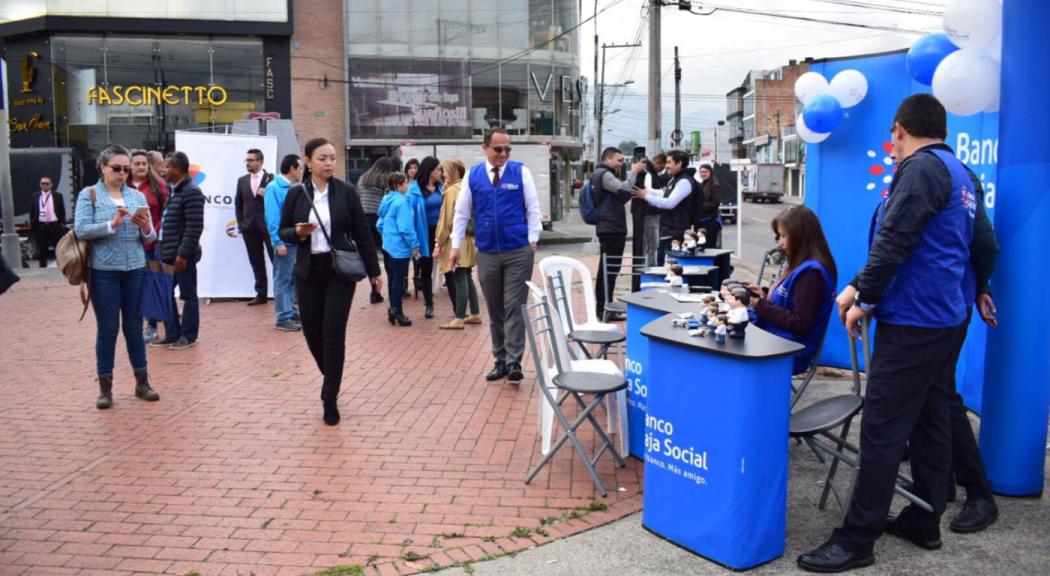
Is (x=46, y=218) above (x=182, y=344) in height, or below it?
above

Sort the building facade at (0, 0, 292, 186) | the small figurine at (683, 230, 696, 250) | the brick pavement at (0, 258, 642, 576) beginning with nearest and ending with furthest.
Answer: the brick pavement at (0, 258, 642, 576), the small figurine at (683, 230, 696, 250), the building facade at (0, 0, 292, 186)

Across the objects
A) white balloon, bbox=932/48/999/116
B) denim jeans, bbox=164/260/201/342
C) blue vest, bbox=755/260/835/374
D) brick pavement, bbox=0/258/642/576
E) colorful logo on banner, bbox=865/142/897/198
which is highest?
white balloon, bbox=932/48/999/116

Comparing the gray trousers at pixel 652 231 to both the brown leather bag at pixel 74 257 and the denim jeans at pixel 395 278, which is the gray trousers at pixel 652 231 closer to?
the denim jeans at pixel 395 278

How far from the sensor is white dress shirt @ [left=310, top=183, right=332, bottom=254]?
20.4 feet

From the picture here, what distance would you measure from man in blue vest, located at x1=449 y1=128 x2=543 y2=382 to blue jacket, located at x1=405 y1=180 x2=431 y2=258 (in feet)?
10.3

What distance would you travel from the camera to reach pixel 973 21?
4.77 m

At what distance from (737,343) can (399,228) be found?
270 inches

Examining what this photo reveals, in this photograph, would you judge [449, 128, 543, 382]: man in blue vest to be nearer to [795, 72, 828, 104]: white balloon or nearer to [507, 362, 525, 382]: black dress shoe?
[507, 362, 525, 382]: black dress shoe

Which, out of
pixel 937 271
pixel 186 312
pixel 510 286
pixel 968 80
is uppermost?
pixel 968 80

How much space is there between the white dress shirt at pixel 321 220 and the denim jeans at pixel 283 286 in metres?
3.66

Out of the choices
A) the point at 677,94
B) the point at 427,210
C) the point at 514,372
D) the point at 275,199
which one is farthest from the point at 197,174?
the point at 677,94

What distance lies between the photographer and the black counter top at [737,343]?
375 centimetres

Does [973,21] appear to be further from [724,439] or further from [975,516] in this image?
[724,439]

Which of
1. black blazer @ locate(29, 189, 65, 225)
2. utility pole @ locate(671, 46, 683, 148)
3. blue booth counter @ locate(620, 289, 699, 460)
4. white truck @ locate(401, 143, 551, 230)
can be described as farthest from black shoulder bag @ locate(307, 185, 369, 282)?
utility pole @ locate(671, 46, 683, 148)
